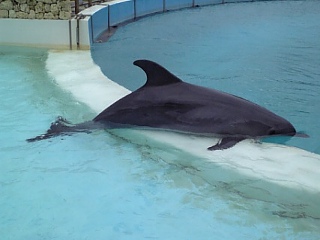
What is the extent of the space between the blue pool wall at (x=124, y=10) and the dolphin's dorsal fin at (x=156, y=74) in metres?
4.79

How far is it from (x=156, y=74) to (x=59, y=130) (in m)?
1.12

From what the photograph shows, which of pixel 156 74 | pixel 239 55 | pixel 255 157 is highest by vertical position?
pixel 156 74

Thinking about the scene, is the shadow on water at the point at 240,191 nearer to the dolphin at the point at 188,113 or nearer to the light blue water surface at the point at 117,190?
the light blue water surface at the point at 117,190

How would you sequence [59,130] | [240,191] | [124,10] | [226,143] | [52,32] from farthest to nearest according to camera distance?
1. [124,10]
2. [52,32]
3. [59,130]
4. [226,143]
5. [240,191]

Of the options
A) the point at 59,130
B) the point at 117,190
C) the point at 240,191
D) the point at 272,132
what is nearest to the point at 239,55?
the point at 272,132

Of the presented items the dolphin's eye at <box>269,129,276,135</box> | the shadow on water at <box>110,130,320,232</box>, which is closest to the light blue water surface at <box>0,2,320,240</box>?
the shadow on water at <box>110,130,320,232</box>

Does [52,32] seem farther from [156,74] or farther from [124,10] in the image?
[156,74]

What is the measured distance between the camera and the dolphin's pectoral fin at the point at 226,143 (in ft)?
14.3

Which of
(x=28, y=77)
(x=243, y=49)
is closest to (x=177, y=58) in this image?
(x=243, y=49)

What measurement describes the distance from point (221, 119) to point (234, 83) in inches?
108

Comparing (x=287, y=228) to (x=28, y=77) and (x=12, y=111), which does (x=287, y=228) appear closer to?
(x=12, y=111)

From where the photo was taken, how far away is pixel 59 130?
504 cm

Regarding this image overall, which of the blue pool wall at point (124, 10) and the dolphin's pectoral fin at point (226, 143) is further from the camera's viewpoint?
the blue pool wall at point (124, 10)

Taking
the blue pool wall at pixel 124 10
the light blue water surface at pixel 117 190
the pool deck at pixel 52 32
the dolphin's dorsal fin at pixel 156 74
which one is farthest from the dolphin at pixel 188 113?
the blue pool wall at pixel 124 10
